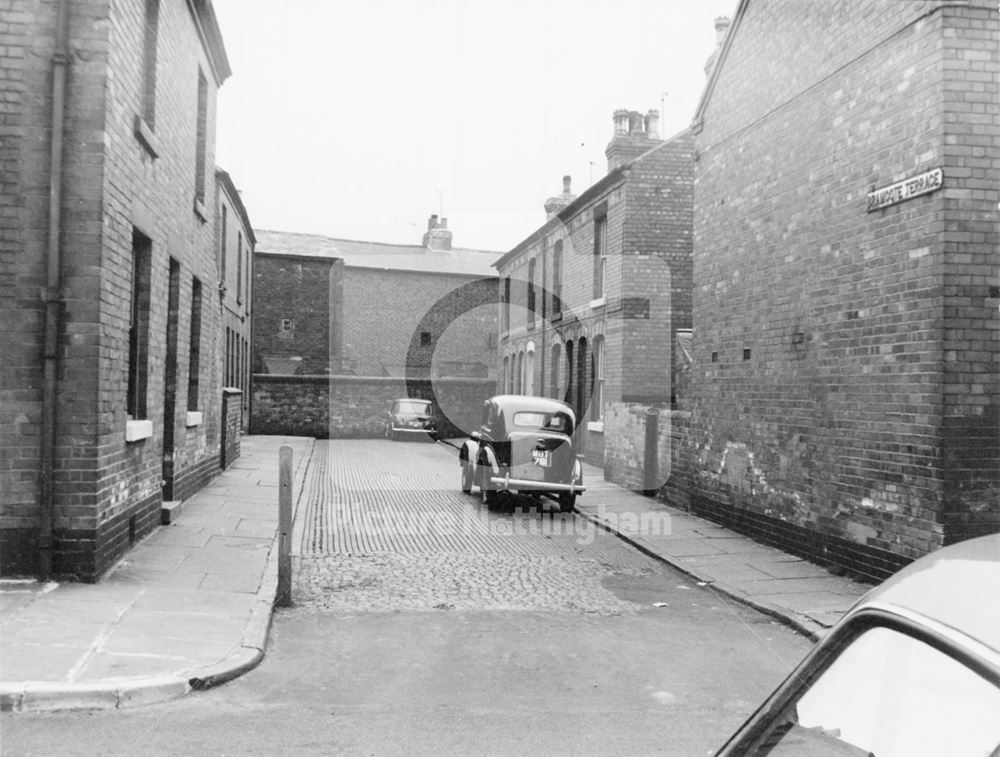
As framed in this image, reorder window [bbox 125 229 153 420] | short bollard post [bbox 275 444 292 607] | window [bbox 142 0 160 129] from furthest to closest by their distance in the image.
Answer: window [bbox 142 0 160 129], window [bbox 125 229 153 420], short bollard post [bbox 275 444 292 607]

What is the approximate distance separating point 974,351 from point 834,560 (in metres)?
2.72

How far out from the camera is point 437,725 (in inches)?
180

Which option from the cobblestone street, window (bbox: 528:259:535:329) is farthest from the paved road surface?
window (bbox: 528:259:535:329)

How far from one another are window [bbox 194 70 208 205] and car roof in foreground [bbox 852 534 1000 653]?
A: 42.2 ft

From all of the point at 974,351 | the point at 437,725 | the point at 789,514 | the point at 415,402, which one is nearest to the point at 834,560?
the point at 789,514

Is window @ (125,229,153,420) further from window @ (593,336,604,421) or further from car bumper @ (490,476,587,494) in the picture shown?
window @ (593,336,604,421)

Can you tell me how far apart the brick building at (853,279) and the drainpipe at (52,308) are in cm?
754

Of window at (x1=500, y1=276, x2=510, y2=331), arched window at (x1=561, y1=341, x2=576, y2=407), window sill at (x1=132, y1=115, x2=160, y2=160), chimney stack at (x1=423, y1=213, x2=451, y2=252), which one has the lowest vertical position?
arched window at (x1=561, y1=341, x2=576, y2=407)

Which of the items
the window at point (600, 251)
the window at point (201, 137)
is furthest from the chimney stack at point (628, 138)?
the window at point (201, 137)

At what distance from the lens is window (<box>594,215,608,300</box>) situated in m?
20.0

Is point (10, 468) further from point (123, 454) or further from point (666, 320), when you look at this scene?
point (666, 320)

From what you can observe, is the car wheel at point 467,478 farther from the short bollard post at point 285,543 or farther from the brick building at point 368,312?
the brick building at point 368,312

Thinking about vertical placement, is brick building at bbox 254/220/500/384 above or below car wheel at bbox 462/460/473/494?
above

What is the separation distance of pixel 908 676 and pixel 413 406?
103 ft
